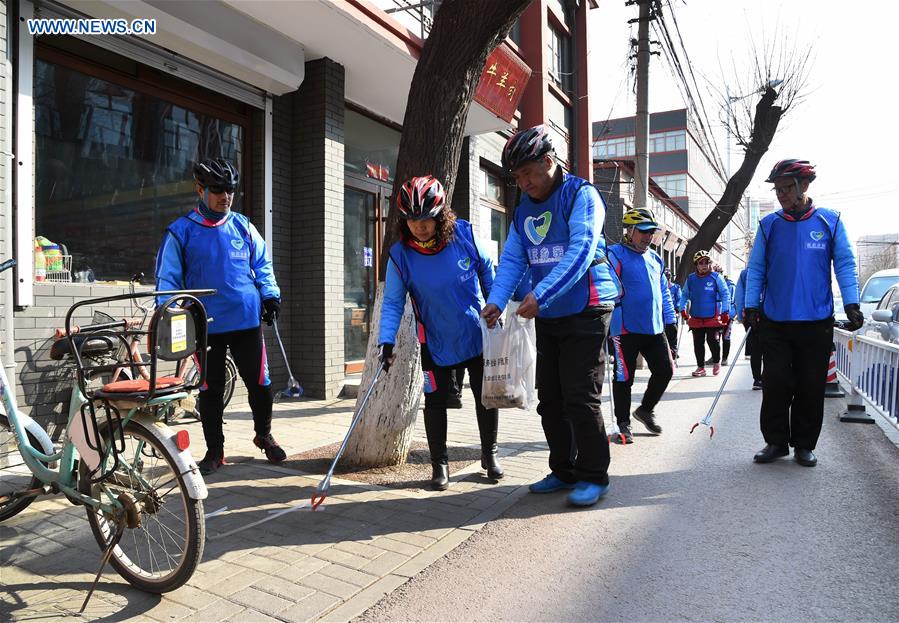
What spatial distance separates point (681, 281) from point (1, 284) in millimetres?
16337

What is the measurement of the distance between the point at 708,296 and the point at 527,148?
8.41 metres

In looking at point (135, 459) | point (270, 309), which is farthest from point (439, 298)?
point (135, 459)

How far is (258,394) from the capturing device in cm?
452

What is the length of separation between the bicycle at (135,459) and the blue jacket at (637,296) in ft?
13.4

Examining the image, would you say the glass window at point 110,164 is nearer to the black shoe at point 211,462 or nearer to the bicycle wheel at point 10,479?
the bicycle wheel at point 10,479

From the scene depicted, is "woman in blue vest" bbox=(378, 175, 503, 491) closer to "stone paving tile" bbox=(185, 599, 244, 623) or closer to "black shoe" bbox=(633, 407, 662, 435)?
"stone paving tile" bbox=(185, 599, 244, 623)

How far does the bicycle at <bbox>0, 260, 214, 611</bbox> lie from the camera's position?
2538mm

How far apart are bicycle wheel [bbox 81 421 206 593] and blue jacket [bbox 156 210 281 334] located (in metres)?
1.61

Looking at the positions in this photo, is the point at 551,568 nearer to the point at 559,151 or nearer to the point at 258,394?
the point at 258,394

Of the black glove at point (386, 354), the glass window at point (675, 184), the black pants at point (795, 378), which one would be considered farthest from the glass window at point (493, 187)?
the glass window at point (675, 184)

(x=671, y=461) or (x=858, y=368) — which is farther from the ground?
(x=858, y=368)

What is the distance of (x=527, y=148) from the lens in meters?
3.61

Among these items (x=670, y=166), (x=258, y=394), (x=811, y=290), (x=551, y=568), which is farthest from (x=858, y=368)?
(x=670, y=166)

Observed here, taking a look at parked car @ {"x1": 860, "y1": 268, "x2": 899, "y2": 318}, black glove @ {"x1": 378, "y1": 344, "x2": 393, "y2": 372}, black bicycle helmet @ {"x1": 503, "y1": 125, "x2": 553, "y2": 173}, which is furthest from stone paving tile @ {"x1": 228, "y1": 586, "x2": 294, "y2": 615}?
parked car @ {"x1": 860, "y1": 268, "x2": 899, "y2": 318}
